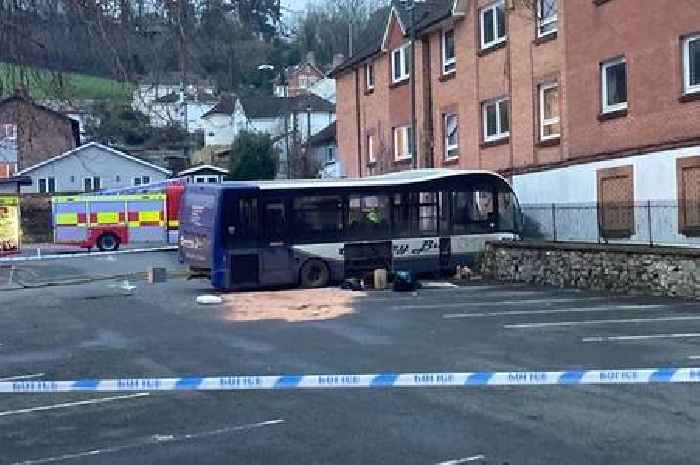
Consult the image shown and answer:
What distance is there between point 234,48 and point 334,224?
1985cm

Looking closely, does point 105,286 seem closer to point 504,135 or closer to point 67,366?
point 504,135

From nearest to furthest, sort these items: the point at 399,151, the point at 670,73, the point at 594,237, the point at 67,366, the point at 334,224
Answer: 1. the point at 67,366
2. the point at 670,73
3. the point at 594,237
4. the point at 334,224
5. the point at 399,151

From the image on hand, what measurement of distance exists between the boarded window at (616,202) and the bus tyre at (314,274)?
24.2 ft

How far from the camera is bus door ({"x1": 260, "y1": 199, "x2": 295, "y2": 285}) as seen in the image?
27.3 m

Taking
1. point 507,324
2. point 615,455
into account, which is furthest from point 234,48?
point 507,324

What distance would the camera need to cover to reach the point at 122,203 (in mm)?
53062

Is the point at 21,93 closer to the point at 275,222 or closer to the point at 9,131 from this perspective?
the point at 9,131

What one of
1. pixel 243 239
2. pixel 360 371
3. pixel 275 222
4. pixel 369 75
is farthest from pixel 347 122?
pixel 360 371

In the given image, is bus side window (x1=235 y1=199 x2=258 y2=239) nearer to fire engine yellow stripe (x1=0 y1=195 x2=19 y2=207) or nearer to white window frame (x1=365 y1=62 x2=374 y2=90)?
white window frame (x1=365 y1=62 x2=374 y2=90)

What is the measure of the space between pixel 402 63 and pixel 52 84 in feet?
106

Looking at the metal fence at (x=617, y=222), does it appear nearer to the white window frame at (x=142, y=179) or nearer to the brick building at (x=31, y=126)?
the brick building at (x=31, y=126)

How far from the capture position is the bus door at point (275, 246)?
1077 inches

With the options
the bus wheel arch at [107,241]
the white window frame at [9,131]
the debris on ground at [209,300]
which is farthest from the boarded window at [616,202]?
the bus wheel arch at [107,241]

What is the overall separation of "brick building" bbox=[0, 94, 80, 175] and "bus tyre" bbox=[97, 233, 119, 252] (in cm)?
4337
